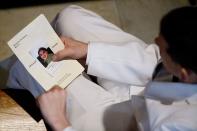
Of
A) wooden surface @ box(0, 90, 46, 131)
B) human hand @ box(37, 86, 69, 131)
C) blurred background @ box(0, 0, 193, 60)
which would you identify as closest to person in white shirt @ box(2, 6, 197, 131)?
human hand @ box(37, 86, 69, 131)

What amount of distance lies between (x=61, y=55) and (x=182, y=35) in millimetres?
450

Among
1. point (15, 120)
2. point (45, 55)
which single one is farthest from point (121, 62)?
point (15, 120)

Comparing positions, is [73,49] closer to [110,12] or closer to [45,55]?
[45,55]

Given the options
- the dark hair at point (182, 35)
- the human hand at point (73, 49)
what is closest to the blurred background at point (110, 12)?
the human hand at point (73, 49)

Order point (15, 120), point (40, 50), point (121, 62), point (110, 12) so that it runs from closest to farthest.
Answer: point (15, 120) < point (40, 50) < point (121, 62) < point (110, 12)

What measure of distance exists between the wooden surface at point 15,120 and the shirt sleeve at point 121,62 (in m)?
0.30

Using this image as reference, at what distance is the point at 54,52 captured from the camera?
3.67 ft

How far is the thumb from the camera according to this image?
1118 mm

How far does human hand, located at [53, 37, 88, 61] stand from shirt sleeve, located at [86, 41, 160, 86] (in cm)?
4

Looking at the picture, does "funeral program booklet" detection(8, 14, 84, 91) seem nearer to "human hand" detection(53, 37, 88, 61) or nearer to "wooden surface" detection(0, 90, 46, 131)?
"human hand" detection(53, 37, 88, 61)

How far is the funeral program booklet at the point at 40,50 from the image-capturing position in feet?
3.51

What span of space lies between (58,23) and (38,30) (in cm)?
32

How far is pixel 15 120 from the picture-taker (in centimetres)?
97

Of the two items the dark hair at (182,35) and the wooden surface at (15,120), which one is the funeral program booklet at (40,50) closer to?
the wooden surface at (15,120)
